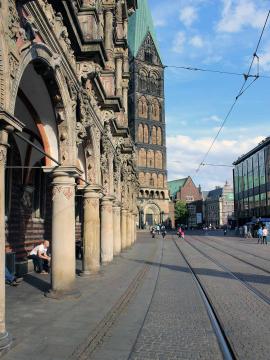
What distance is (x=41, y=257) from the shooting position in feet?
46.6

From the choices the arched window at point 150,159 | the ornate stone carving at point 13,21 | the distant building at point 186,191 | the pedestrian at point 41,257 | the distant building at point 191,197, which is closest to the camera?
the ornate stone carving at point 13,21

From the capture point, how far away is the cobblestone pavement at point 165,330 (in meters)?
5.81

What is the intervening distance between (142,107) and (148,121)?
3.23 metres

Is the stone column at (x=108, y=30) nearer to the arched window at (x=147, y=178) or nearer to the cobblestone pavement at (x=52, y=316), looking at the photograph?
the cobblestone pavement at (x=52, y=316)

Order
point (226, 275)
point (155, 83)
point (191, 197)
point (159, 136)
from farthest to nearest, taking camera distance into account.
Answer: point (191, 197) < point (155, 83) < point (159, 136) < point (226, 275)

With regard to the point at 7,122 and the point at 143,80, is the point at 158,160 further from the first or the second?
the point at 7,122

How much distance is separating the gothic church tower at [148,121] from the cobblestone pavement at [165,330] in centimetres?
8198

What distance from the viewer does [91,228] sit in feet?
45.8

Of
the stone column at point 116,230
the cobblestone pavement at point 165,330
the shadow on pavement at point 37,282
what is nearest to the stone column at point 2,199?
the cobblestone pavement at point 165,330

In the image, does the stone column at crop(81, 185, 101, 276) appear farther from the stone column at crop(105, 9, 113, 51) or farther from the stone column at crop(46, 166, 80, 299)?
the stone column at crop(105, 9, 113, 51)

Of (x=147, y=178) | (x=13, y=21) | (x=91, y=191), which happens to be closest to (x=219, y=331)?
(x=13, y=21)

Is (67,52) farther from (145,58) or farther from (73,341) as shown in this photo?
(145,58)

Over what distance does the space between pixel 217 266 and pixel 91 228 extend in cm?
598

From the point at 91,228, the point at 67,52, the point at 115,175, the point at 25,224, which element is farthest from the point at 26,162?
the point at 115,175
